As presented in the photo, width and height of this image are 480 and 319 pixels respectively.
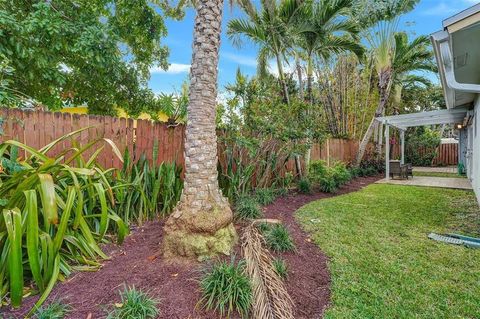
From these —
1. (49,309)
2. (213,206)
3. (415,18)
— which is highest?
(415,18)

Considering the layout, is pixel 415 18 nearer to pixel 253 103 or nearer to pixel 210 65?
pixel 253 103

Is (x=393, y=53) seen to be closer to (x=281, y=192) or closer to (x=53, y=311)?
(x=281, y=192)

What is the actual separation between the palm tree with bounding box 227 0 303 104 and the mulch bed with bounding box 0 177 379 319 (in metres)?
6.10

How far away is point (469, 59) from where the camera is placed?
18.8 feet

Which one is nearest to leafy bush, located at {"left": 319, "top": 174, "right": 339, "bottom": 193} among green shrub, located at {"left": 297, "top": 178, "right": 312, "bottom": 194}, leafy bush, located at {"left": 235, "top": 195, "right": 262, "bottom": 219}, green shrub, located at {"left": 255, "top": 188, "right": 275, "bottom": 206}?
green shrub, located at {"left": 297, "top": 178, "right": 312, "bottom": 194}

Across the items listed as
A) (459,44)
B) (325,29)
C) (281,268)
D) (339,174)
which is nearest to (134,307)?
(281,268)

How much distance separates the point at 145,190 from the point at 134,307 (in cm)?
236

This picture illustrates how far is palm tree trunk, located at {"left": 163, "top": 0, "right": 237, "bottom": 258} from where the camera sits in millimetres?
2961

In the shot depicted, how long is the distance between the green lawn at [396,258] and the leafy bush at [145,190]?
2.44 metres

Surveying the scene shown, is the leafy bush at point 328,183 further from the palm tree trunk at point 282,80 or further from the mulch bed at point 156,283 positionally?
the mulch bed at point 156,283

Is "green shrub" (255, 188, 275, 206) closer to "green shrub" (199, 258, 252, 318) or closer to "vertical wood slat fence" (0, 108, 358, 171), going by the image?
"vertical wood slat fence" (0, 108, 358, 171)

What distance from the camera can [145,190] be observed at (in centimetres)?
431

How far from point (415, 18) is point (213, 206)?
1505cm

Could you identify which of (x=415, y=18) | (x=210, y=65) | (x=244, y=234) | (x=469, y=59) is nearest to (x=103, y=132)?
(x=210, y=65)
